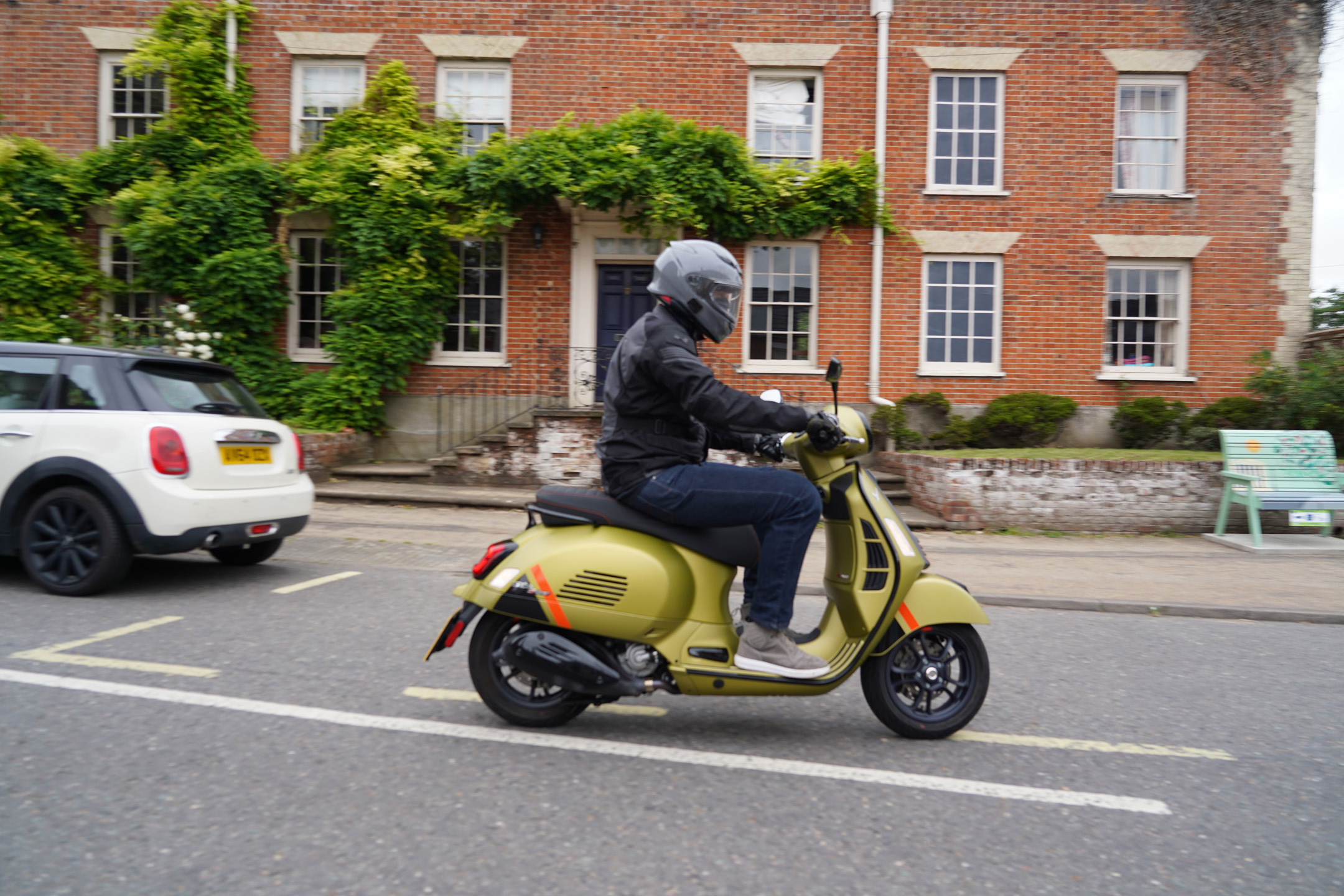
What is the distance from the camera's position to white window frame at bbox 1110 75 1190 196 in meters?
13.9

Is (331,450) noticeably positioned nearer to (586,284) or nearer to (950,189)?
(586,284)

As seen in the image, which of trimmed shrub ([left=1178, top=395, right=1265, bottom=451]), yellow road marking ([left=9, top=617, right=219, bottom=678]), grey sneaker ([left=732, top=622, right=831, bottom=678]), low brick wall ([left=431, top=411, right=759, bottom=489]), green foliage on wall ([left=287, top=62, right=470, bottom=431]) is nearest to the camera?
grey sneaker ([left=732, top=622, right=831, bottom=678])

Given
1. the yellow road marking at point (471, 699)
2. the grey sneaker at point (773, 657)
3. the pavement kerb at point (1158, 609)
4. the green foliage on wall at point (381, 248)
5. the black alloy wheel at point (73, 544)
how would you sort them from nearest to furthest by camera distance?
1. the grey sneaker at point (773, 657)
2. the yellow road marking at point (471, 699)
3. the black alloy wheel at point (73, 544)
4. the pavement kerb at point (1158, 609)
5. the green foliage on wall at point (381, 248)

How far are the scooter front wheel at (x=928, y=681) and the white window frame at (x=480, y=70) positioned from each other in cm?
1255

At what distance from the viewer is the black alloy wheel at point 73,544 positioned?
224 inches

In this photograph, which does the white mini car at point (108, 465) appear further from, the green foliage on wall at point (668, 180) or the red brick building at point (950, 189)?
the red brick building at point (950, 189)

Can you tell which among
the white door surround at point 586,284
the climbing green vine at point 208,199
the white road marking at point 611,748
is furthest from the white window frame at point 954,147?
the white road marking at point 611,748

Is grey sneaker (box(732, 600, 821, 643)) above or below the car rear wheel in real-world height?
above

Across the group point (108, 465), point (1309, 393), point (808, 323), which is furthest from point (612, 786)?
point (1309, 393)

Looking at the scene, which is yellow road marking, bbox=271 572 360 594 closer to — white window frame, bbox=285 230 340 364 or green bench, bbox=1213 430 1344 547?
white window frame, bbox=285 230 340 364

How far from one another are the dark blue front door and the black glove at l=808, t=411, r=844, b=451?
A: 35.2ft

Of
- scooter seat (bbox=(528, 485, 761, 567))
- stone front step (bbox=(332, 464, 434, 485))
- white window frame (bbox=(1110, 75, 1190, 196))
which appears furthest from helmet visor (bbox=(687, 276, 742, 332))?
white window frame (bbox=(1110, 75, 1190, 196))

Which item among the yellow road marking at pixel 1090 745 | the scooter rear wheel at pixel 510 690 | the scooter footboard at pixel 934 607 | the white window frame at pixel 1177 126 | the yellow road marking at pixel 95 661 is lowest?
the yellow road marking at pixel 1090 745

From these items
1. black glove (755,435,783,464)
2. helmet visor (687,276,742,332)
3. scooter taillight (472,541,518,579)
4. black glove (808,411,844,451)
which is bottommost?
scooter taillight (472,541,518,579)
